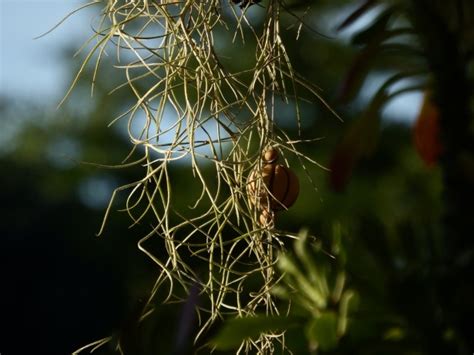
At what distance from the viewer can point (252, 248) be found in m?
1.17

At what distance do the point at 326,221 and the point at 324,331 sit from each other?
174 mm

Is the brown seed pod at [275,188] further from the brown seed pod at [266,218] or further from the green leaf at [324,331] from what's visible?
the green leaf at [324,331]

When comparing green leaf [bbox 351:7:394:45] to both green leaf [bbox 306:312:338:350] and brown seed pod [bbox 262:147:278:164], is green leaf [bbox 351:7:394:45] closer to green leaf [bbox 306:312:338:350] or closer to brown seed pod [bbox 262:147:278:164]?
brown seed pod [bbox 262:147:278:164]

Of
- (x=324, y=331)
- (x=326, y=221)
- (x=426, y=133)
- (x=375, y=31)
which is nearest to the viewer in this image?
(x=324, y=331)

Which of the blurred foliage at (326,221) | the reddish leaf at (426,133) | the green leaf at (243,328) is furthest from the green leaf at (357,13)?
the green leaf at (243,328)

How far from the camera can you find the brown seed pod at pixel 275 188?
114cm

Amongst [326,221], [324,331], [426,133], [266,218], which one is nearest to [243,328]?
[324,331]

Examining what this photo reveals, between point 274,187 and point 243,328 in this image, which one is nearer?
point 243,328

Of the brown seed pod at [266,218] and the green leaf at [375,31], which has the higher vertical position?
the green leaf at [375,31]

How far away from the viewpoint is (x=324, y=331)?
2.27ft

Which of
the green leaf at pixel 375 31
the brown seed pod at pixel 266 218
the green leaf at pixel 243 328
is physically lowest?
Answer: the green leaf at pixel 243 328

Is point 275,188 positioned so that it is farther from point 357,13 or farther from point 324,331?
point 324,331

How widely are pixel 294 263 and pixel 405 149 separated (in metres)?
7.61

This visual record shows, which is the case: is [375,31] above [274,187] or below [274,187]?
above
